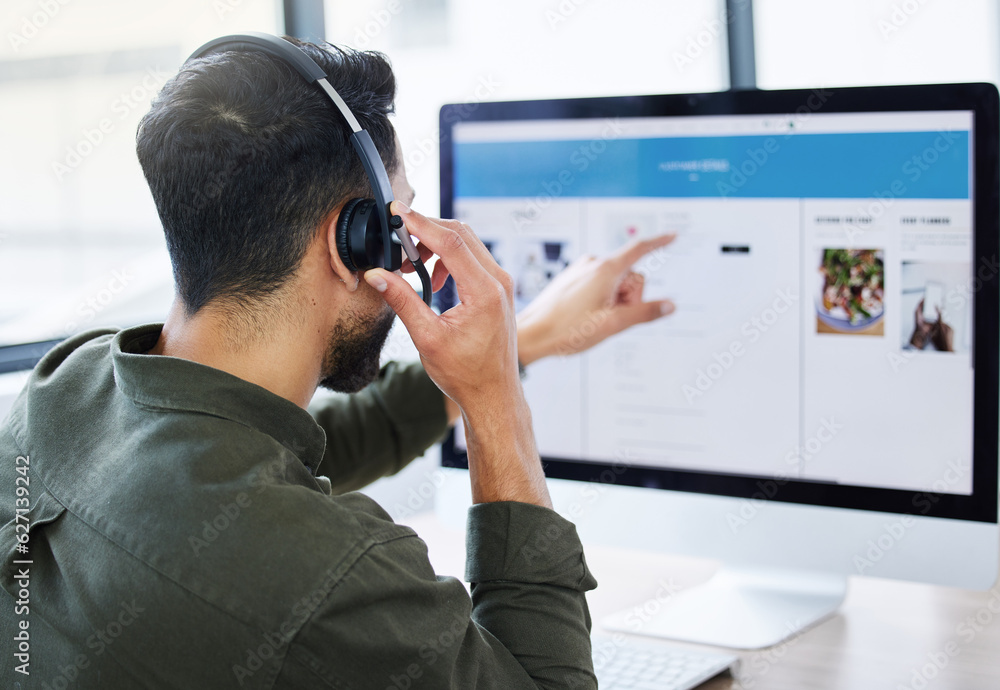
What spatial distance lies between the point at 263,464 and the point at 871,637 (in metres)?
0.75

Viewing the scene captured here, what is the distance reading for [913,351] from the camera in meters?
1.00

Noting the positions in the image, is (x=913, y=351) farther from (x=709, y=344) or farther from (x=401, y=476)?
(x=401, y=476)

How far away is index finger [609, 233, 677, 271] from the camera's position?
42.7 inches

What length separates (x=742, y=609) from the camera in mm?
1123

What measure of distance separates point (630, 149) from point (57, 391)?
68 cm

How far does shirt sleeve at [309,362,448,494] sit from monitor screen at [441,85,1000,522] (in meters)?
0.15

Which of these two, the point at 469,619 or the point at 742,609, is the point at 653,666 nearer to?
the point at 742,609

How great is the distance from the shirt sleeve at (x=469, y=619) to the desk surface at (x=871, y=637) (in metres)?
0.28

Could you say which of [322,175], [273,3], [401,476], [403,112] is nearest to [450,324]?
[322,175]
